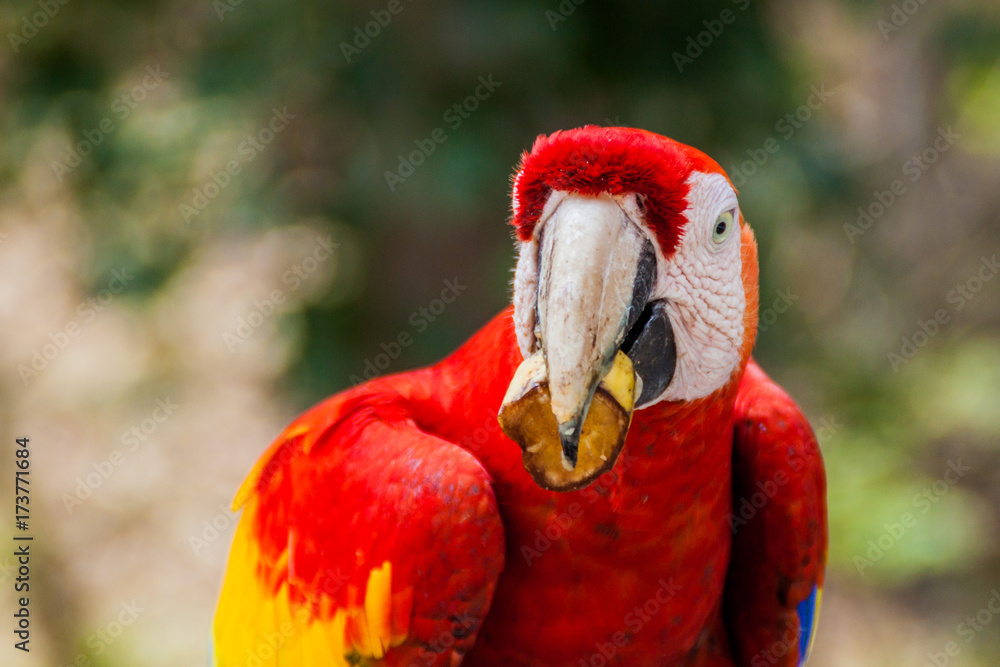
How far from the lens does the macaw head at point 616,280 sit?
67cm

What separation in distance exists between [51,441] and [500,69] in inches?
76.4

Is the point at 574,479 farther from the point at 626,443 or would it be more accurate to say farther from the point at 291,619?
the point at 291,619

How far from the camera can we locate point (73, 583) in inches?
92.9

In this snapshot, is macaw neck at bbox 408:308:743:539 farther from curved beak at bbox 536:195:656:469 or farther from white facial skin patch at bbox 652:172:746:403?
Result: curved beak at bbox 536:195:656:469

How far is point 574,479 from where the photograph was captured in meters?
0.70

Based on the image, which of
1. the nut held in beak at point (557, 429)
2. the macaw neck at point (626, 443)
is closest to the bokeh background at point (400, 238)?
the macaw neck at point (626, 443)

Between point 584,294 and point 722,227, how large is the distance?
0.68 ft

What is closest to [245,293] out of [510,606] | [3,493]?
[3,493]

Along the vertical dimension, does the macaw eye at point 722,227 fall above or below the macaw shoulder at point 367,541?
above

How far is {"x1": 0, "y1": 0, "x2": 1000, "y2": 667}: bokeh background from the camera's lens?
70.4 inches

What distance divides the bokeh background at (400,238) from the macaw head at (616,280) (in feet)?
3.44

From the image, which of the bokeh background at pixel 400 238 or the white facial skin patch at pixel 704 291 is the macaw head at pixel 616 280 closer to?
the white facial skin patch at pixel 704 291

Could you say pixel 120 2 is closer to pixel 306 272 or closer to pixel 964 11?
pixel 306 272

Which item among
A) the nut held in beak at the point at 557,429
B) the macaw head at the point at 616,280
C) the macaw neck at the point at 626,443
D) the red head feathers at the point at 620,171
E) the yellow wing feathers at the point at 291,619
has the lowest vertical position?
the yellow wing feathers at the point at 291,619
